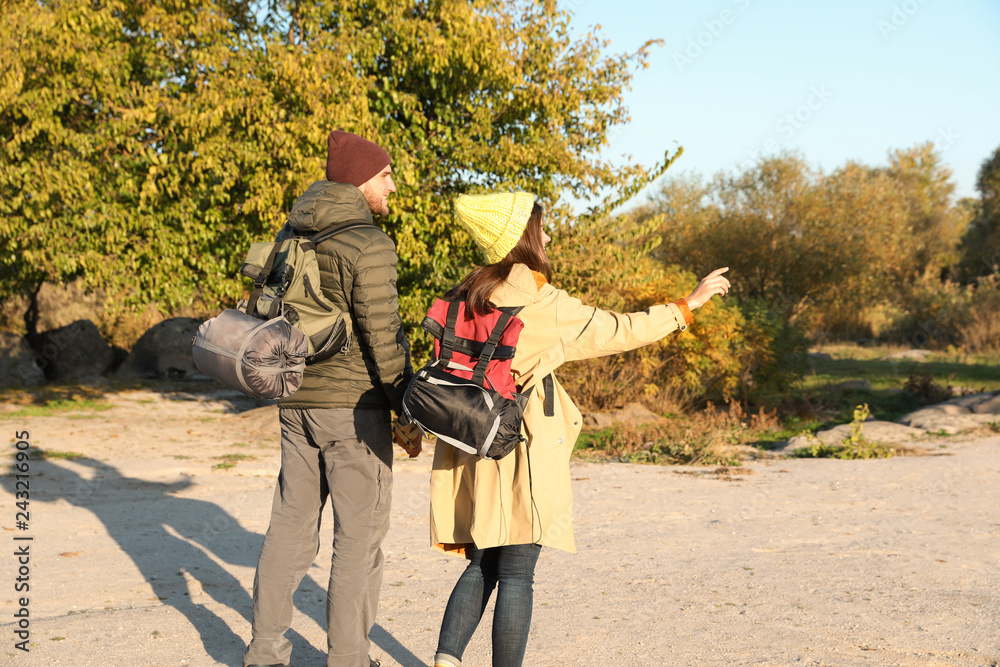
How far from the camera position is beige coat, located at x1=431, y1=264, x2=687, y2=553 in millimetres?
2785

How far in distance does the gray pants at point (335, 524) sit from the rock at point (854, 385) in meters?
13.5

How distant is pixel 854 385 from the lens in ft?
50.0

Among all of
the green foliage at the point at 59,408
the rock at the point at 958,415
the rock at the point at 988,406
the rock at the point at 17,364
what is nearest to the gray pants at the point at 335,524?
the rock at the point at 958,415

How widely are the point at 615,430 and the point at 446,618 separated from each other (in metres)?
7.85

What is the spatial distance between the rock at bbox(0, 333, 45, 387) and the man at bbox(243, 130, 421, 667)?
49.0 feet

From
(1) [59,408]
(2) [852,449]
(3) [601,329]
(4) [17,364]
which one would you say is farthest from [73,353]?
(3) [601,329]

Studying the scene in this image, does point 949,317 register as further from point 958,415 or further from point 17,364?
point 17,364

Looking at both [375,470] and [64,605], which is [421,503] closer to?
[64,605]

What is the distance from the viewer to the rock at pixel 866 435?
32.8 feet

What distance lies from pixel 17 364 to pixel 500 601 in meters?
16.3

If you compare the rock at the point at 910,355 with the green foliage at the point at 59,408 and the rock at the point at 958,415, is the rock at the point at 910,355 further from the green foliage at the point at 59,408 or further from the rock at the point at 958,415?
the green foliage at the point at 59,408

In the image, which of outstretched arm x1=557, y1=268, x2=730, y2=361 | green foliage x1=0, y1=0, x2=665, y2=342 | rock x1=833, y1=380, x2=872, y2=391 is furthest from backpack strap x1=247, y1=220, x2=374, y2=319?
rock x1=833, y1=380, x2=872, y2=391

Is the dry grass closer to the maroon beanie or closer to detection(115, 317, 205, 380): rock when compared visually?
the maroon beanie

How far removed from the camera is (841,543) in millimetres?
5602
